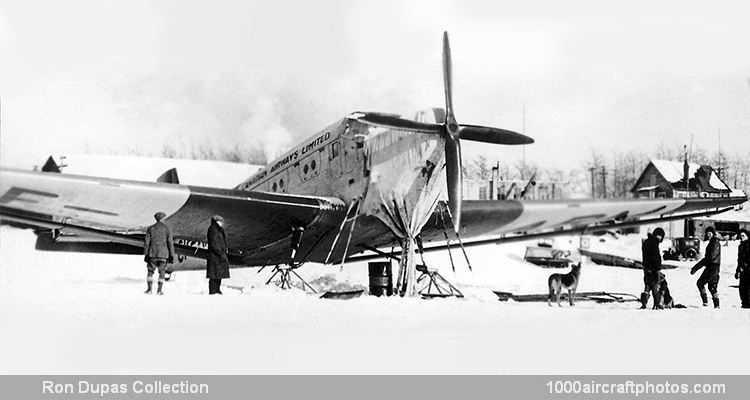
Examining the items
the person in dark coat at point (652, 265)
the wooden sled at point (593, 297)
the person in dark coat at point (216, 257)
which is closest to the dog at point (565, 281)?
the person in dark coat at point (652, 265)

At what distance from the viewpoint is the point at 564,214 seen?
26.7 ft

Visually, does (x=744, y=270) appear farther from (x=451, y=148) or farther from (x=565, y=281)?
(x=451, y=148)

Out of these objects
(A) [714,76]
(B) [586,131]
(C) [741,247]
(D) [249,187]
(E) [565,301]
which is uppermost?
(A) [714,76]

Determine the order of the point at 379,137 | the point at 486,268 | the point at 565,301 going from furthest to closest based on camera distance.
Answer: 1. the point at 486,268
2. the point at 565,301
3. the point at 379,137

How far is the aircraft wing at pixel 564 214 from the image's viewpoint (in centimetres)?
772

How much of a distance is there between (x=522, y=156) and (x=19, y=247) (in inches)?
269

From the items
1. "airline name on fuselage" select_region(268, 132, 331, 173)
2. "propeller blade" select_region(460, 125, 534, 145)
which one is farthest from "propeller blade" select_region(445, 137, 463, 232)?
"airline name on fuselage" select_region(268, 132, 331, 173)

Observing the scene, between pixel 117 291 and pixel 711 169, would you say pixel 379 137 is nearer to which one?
pixel 117 291

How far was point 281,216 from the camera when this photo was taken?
24.6 ft

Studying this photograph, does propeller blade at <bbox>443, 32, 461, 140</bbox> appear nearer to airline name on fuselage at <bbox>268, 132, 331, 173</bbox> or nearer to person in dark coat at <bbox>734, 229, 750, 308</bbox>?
airline name on fuselage at <bbox>268, 132, 331, 173</bbox>

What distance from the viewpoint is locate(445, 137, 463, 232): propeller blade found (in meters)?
6.93

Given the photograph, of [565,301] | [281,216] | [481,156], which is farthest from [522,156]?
[281,216]

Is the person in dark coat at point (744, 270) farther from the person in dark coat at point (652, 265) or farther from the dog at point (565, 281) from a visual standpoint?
the dog at point (565, 281)

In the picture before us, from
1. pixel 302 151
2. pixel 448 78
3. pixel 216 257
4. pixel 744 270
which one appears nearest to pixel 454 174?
pixel 448 78
